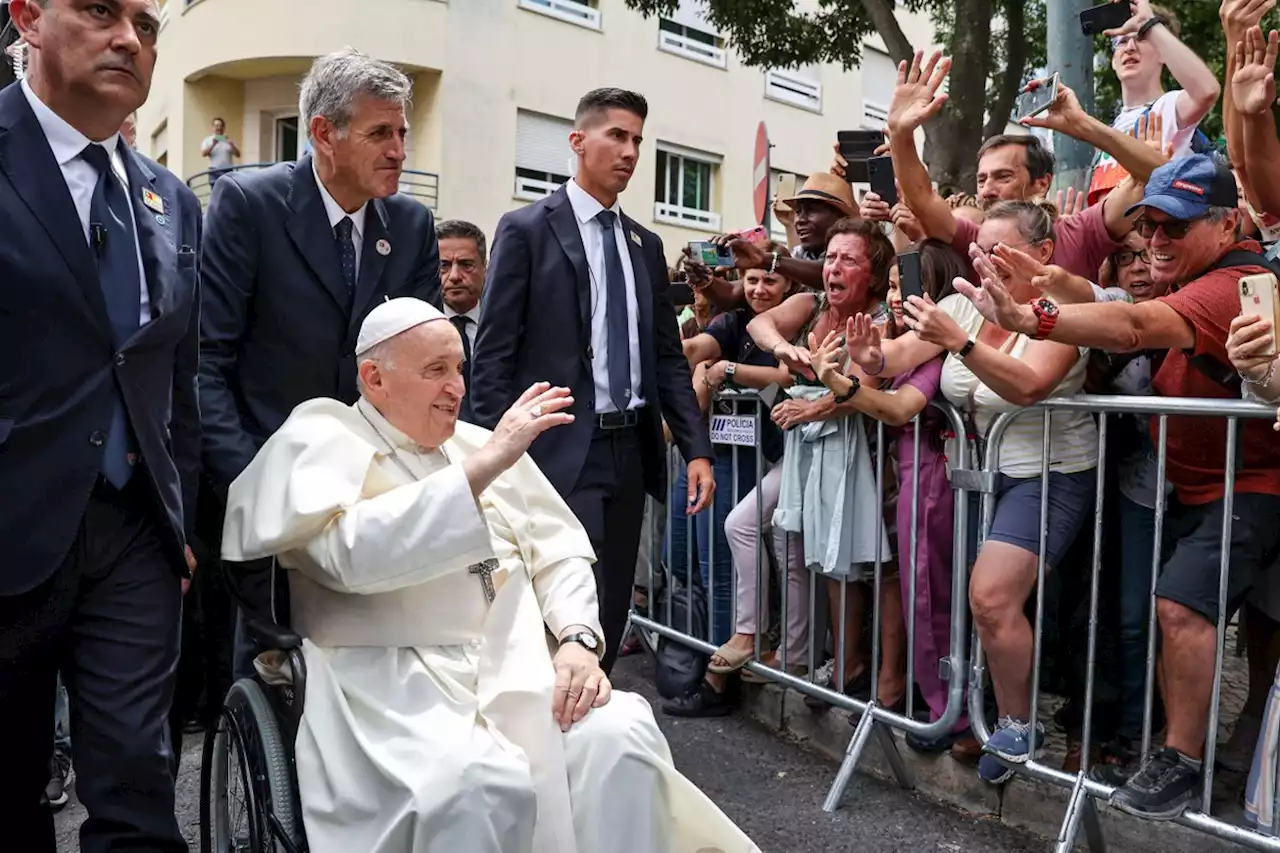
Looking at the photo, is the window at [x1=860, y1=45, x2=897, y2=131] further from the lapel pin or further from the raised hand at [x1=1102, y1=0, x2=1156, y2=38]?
the lapel pin

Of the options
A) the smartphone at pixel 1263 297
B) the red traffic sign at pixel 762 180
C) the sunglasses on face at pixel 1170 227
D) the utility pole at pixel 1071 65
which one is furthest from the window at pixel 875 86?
the smartphone at pixel 1263 297

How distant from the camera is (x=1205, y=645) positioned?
3279mm

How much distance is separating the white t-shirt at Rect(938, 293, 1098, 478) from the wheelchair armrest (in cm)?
215

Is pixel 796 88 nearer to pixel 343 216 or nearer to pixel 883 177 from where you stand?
pixel 883 177

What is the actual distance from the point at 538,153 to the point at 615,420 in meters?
15.7

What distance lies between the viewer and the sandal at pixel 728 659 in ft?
16.4

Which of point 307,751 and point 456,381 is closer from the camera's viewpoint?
point 307,751

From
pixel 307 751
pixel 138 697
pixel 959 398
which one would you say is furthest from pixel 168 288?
pixel 959 398

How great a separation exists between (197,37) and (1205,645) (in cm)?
1926

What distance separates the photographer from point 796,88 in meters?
23.5

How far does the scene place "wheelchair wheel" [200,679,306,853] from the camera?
Result: 2514 mm

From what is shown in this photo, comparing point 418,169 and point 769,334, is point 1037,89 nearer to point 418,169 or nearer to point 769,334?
point 769,334

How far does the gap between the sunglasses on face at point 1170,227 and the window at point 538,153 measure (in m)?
15.6

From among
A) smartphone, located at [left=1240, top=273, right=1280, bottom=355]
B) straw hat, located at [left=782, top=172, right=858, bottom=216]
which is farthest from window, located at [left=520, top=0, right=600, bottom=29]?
smartphone, located at [left=1240, top=273, right=1280, bottom=355]
